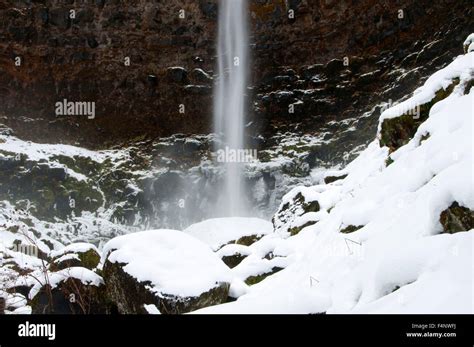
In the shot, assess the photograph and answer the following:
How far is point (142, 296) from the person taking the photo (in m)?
4.82

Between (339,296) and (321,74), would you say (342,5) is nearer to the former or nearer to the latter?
(321,74)

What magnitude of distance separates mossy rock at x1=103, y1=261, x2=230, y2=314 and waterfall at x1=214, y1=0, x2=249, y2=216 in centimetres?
2001

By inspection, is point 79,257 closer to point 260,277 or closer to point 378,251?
point 260,277

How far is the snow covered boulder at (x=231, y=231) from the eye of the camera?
10.8 metres

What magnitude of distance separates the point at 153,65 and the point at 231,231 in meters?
16.6

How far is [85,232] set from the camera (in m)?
20.8

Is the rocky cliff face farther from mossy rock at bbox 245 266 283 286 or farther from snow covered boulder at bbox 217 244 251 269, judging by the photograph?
mossy rock at bbox 245 266 283 286

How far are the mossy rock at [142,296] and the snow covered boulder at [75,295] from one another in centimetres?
44

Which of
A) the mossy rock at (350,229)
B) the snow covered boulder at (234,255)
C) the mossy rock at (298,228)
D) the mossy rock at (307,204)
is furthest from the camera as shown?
the mossy rock at (307,204)

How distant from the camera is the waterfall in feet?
85.3

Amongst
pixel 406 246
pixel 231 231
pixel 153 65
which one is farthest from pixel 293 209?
pixel 153 65

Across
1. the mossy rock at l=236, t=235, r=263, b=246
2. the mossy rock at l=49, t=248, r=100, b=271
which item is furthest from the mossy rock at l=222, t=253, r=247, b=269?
the mossy rock at l=49, t=248, r=100, b=271

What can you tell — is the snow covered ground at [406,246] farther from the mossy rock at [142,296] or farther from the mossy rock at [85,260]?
the mossy rock at [85,260]

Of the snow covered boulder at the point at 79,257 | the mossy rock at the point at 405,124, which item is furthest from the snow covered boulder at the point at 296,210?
the snow covered boulder at the point at 79,257
